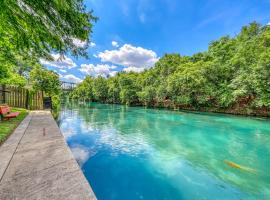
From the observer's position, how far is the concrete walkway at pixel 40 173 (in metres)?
1.91

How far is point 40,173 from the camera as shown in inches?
95.1

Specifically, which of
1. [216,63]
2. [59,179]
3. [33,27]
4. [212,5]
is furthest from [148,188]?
[216,63]

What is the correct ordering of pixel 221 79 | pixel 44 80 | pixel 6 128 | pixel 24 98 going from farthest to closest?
pixel 221 79 → pixel 24 98 → pixel 44 80 → pixel 6 128

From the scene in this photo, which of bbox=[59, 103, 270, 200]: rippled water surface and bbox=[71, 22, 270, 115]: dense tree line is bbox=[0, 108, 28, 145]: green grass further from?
bbox=[71, 22, 270, 115]: dense tree line

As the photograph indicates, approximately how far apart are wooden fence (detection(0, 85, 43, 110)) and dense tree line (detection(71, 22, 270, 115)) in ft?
56.2

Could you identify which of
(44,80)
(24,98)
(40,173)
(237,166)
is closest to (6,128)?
(40,173)

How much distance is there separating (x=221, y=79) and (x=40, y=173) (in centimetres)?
2261

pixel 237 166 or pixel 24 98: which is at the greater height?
pixel 24 98

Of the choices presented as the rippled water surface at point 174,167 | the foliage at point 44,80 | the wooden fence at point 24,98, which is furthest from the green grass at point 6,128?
the wooden fence at point 24,98

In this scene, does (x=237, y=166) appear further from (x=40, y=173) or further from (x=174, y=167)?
(x=40, y=173)

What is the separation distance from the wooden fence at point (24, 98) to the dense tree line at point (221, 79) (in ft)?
56.2

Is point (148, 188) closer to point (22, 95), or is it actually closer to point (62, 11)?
point (62, 11)

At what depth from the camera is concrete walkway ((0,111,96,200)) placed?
1.91 m

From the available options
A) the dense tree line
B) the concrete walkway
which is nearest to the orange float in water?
the concrete walkway
